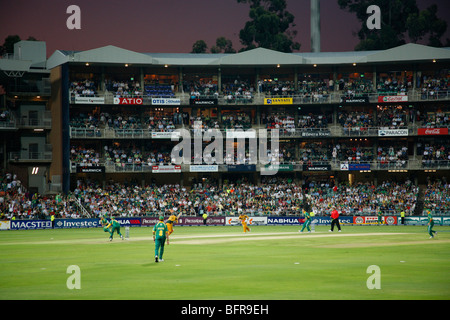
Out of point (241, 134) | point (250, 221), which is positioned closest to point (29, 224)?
point (250, 221)

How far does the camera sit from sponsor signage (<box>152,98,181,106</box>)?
2694 inches

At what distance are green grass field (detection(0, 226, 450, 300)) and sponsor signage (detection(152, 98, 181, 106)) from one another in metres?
37.2

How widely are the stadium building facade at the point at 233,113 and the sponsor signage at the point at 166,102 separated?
12 centimetres

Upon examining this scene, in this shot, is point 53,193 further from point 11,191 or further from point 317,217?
point 317,217

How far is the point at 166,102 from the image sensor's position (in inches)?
2704

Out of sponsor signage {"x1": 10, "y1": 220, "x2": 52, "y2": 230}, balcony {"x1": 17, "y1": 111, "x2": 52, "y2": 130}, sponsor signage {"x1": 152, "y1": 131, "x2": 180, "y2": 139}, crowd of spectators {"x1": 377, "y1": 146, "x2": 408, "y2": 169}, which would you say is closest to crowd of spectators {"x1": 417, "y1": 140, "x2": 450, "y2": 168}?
crowd of spectators {"x1": 377, "y1": 146, "x2": 408, "y2": 169}

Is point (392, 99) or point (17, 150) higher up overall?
point (392, 99)

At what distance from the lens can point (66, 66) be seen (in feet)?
219

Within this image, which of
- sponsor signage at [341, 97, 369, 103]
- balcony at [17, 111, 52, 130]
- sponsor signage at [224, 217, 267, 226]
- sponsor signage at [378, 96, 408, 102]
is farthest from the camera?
sponsor signage at [341, 97, 369, 103]

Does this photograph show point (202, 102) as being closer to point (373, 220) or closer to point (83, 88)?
point (83, 88)

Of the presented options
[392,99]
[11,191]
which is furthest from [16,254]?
[392,99]

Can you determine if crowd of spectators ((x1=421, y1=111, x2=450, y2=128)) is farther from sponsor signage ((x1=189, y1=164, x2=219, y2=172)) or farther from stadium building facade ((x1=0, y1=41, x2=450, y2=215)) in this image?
sponsor signage ((x1=189, y1=164, x2=219, y2=172))

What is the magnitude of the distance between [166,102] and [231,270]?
4912 cm

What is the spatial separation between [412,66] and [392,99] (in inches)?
270
